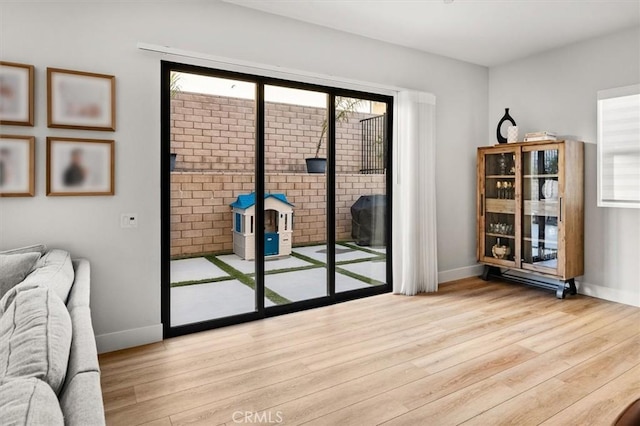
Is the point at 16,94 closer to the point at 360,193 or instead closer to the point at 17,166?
the point at 17,166

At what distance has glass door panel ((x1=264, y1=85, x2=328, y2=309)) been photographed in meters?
3.63

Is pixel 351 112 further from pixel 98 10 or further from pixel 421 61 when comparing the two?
pixel 98 10

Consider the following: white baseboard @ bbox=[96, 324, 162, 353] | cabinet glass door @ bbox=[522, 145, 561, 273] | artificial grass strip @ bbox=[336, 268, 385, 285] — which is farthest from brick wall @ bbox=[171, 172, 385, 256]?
cabinet glass door @ bbox=[522, 145, 561, 273]

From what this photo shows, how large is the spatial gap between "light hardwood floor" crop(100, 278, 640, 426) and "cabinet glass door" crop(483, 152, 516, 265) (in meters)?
1.04

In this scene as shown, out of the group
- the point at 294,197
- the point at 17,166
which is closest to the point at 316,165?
the point at 294,197

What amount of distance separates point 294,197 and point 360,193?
31.5 inches

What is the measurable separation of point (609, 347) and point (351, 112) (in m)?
2.98

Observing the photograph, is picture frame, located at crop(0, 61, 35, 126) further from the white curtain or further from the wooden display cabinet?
the wooden display cabinet

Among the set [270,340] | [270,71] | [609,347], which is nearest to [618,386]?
[609,347]

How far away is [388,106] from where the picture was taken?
14.3 feet

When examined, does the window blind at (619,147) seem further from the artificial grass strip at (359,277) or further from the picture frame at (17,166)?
the picture frame at (17,166)

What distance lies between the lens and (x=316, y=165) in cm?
389

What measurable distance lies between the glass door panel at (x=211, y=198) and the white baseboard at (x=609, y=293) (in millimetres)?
3525

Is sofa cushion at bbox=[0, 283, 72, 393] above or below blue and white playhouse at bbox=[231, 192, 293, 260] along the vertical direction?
below
